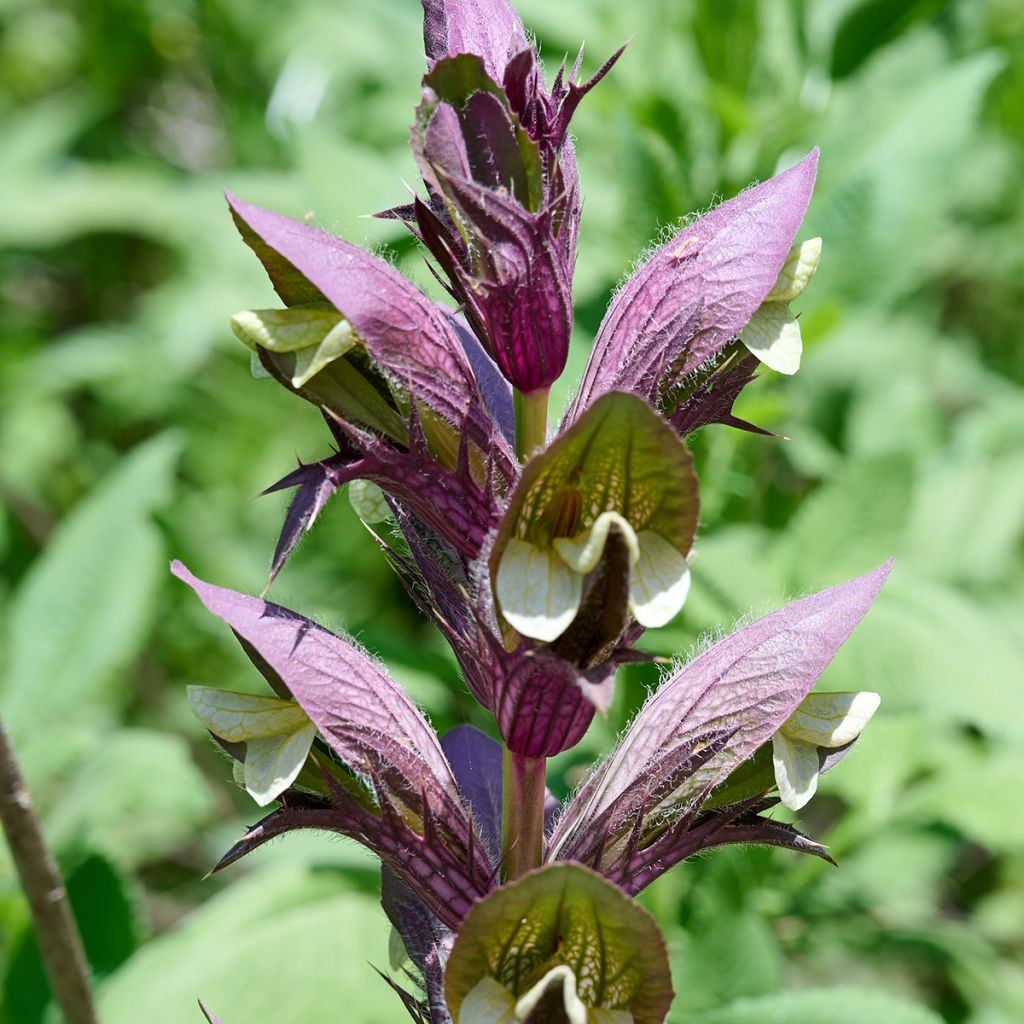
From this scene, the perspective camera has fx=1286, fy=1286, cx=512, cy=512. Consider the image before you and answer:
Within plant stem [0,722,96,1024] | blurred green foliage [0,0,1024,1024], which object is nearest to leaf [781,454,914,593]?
blurred green foliage [0,0,1024,1024]

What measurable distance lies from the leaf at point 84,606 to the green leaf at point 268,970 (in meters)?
0.50

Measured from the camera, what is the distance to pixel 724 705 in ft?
4.53

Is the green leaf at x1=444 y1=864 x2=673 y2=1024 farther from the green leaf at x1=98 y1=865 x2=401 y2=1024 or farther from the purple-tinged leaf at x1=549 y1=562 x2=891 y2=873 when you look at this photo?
the green leaf at x1=98 y1=865 x2=401 y2=1024

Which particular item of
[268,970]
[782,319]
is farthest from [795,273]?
[268,970]

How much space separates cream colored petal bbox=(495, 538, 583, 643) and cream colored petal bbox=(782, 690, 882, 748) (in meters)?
0.36

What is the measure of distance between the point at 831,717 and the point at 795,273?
0.48 metres

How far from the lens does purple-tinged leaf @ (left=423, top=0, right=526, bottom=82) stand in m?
1.33

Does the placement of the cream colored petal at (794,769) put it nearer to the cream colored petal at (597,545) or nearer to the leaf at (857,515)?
the cream colored petal at (597,545)

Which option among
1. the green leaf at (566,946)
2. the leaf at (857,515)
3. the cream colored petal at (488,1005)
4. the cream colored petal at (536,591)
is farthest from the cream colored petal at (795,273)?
Result: the leaf at (857,515)

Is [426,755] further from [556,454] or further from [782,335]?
[782,335]

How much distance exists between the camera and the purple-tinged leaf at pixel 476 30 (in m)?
1.33

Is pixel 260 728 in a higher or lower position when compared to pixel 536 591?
lower

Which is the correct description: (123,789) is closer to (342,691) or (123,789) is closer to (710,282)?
(342,691)

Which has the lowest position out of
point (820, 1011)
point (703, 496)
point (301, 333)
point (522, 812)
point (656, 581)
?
point (820, 1011)
